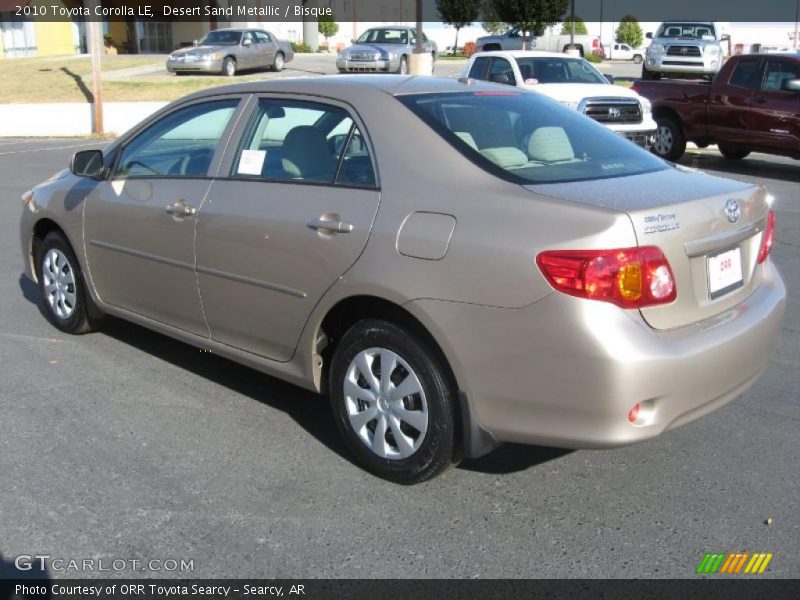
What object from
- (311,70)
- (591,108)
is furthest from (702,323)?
(311,70)

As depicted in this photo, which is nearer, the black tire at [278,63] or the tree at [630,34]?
the black tire at [278,63]

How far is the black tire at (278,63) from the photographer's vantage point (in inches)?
1361

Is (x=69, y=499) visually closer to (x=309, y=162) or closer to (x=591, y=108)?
(x=309, y=162)

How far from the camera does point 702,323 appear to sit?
3.62 metres

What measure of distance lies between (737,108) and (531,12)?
39.1 metres

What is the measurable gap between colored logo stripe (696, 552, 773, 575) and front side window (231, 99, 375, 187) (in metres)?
2.04

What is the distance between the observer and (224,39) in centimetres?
3238

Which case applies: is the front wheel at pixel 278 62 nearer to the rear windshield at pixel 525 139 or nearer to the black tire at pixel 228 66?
the black tire at pixel 228 66

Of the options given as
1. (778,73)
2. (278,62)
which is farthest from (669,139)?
(278,62)

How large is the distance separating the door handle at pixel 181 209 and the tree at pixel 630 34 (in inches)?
3272

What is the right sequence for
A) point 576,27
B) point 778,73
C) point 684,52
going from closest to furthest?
point 778,73
point 684,52
point 576,27

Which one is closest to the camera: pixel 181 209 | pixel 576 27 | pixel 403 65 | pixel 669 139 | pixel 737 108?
pixel 181 209

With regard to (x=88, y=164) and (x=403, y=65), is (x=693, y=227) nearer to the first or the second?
(x=88, y=164)

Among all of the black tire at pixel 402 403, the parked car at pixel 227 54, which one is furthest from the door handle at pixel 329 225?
the parked car at pixel 227 54
